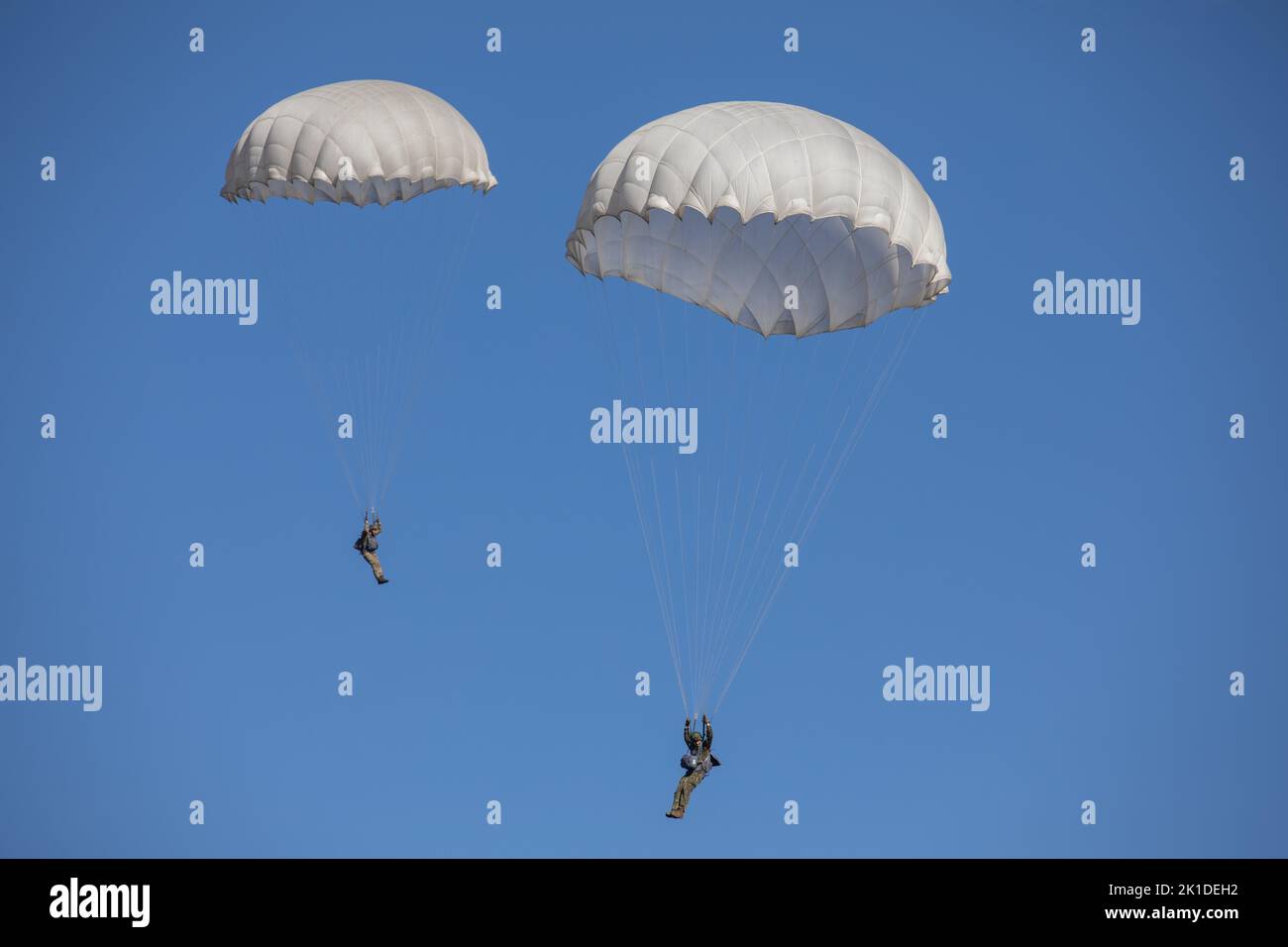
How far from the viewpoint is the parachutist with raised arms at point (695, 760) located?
36.3 m

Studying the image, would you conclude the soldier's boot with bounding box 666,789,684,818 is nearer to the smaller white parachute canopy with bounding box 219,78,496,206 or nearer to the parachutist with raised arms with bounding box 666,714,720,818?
the parachutist with raised arms with bounding box 666,714,720,818

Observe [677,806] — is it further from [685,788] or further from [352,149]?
[352,149]

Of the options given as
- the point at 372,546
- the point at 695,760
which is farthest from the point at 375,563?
the point at 695,760

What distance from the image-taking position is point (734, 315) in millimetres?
38875

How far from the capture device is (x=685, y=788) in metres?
36.3

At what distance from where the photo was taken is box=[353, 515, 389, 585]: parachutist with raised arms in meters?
43.8

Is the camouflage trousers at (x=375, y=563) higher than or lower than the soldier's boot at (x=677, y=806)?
higher

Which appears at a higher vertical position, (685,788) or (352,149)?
(352,149)

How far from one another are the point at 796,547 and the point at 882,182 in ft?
29.1

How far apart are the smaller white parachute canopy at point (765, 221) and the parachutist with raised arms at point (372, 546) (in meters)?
7.32

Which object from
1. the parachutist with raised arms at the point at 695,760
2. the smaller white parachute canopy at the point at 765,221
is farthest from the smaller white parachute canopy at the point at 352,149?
the parachutist with raised arms at the point at 695,760

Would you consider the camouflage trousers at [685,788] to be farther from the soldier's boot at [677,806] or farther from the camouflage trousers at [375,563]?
the camouflage trousers at [375,563]

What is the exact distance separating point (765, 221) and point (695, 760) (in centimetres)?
859

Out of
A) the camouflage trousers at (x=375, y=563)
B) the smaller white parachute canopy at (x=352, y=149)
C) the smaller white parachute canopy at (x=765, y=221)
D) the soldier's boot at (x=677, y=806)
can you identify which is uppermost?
the smaller white parachute canopy at (x=352, y=149)
